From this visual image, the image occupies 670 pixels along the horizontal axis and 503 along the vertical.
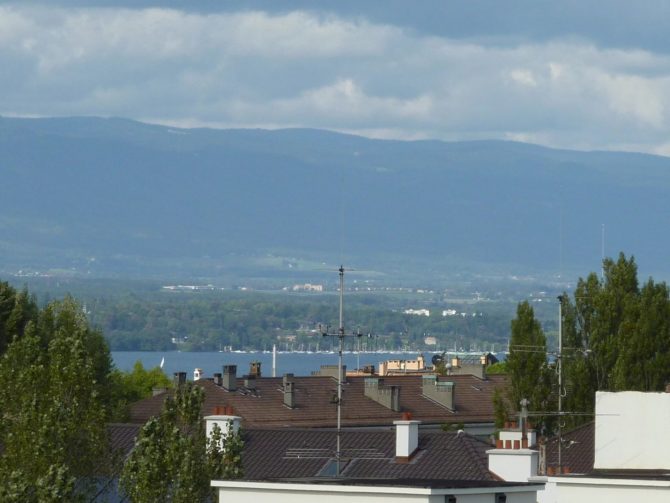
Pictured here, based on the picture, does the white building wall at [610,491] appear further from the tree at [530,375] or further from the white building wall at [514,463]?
the tree at [530,375]

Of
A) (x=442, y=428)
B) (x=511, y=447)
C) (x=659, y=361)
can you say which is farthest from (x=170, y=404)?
(x=442, y=428)

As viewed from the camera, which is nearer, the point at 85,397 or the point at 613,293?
the point at 85,397

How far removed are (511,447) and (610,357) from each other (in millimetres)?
29549

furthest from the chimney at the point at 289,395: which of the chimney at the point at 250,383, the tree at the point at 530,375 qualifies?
the tree at the point at 530,375

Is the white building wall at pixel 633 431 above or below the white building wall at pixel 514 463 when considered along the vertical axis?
above

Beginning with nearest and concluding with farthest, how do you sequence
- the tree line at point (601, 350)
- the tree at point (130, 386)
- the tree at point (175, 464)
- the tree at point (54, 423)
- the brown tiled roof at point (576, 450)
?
the tree at point (175, 464)
the tree at point (54, 423)
the brown tiled roof at point (576, 450)
the tree line at point (601, 350)
the tree at point (130, 386)

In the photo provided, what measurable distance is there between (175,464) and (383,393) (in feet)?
184

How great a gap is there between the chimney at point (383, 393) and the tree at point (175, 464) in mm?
52914

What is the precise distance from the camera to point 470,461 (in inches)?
1837

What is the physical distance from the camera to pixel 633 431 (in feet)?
143

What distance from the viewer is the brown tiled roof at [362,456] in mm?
46625

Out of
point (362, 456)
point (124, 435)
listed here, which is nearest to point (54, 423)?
point (362, 456)

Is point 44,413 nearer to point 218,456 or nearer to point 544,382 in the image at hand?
point 218,456

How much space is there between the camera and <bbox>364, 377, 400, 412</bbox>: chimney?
303 feet
